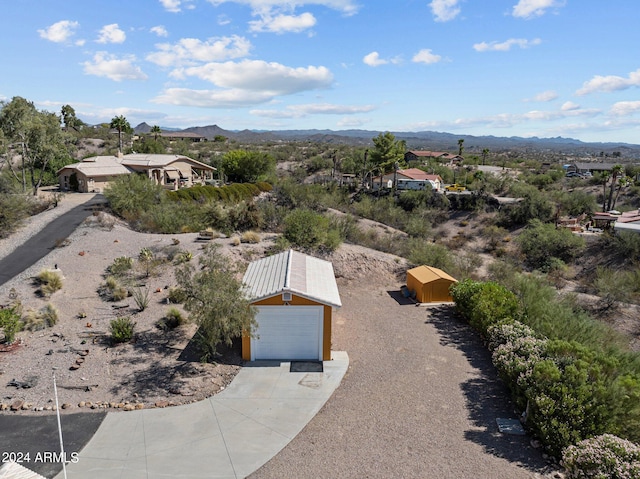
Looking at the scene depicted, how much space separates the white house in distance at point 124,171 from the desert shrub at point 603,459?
38.2m

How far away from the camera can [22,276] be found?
60.0 feet

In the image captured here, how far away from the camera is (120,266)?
19.1 metres

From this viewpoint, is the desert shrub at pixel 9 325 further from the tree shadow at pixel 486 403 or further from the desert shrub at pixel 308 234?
the tree shadow at pixel 486 403

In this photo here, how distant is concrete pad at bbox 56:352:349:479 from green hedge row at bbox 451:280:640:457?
4.82 metres

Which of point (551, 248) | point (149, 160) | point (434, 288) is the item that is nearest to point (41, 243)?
point (434, 288)

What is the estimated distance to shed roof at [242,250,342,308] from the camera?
13.1 m

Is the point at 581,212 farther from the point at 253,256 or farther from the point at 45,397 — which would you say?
the point at 45,397

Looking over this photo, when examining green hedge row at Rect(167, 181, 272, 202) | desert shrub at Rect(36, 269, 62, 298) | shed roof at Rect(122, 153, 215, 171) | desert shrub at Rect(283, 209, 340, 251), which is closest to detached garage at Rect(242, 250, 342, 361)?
desert shrub at Rect(36, 269, 62, 298)

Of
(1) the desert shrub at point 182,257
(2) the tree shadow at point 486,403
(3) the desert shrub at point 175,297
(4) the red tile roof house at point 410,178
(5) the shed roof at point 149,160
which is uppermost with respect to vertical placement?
(5) the shed roof at point 149,160

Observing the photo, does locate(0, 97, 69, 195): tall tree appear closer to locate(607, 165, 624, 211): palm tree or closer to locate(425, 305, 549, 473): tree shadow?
locate(425, 305, 549, 473): tree shadow

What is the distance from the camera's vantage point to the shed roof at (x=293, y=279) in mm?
13070

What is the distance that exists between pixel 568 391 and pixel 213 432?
8.03 meters

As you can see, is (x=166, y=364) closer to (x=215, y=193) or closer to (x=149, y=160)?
(x=215, y=193)

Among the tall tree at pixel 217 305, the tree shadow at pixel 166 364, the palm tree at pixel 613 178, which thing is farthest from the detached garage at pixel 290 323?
the palm tree at pixel 613 178
